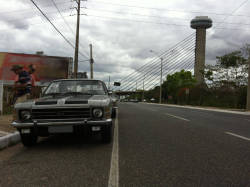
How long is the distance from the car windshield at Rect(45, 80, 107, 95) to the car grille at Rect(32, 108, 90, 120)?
119 cm

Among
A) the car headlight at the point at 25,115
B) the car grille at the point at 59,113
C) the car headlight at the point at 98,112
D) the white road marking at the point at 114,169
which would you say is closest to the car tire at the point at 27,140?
the car headlight at the point at 25,115

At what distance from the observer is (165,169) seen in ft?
10.8

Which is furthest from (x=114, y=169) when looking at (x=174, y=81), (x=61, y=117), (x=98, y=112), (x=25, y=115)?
(x=174, y=81)

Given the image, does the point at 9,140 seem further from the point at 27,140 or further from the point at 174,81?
the point at 174,81

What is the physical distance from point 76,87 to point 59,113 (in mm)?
1526

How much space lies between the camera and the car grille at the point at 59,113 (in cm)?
432

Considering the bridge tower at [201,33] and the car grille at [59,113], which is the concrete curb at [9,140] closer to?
the car grille at [59,113]

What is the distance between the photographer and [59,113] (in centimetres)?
433

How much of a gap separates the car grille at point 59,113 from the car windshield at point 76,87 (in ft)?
3.90

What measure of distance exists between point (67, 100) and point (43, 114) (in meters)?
0.53

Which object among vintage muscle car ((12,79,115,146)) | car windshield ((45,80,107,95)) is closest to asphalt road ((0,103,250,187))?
vintage muscle car ((12,79,115,146))

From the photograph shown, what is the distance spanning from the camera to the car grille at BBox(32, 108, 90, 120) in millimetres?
4316

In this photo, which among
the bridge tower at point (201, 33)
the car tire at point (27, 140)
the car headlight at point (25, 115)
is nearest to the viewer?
the car headlight at point (25, 115)

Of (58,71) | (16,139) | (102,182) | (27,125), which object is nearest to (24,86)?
(58,71)
